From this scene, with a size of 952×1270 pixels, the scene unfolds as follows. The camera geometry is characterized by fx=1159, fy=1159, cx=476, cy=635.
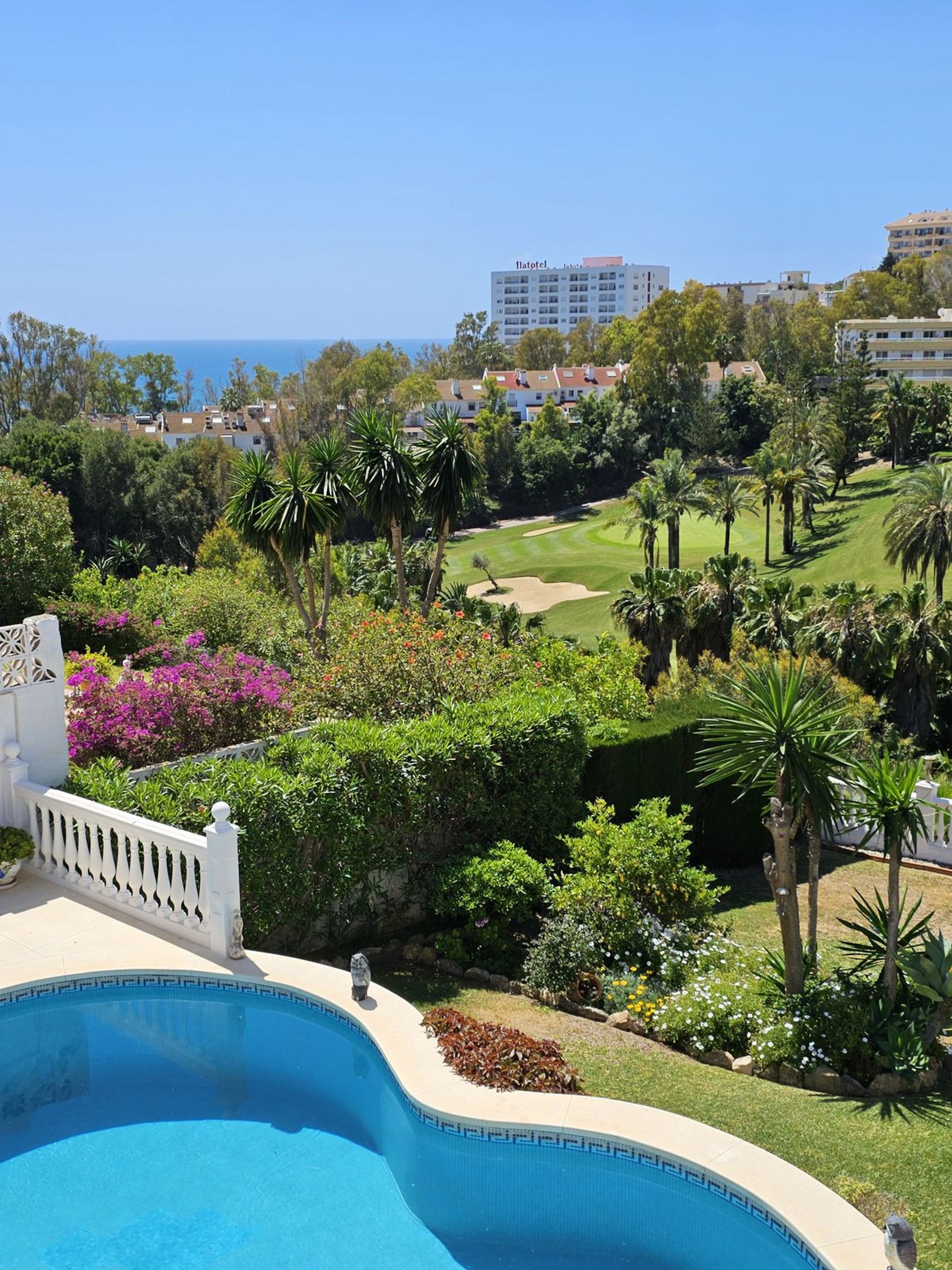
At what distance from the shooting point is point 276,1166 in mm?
8359

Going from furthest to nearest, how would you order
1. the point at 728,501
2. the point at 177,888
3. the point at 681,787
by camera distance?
the point at 728,501, the point at 681,787, the point at 177,888

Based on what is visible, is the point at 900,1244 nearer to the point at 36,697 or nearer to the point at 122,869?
the point at 122,869

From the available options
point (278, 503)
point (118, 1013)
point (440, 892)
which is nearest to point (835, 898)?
point (440, 892)

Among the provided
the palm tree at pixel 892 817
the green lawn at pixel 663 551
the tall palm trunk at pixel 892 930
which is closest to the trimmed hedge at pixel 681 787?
the palm tree at pixel 892 817

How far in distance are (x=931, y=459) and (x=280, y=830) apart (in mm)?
72745

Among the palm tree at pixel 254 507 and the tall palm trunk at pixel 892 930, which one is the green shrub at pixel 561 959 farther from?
the palm tree at pixel 254 507

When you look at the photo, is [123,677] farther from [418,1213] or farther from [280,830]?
[418,1213]

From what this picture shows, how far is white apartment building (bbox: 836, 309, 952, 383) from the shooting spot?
104 metres

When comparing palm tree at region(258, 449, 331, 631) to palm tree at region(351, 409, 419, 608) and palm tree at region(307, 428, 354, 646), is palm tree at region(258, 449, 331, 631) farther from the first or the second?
palm tree at region(351, 409, 419, 608)

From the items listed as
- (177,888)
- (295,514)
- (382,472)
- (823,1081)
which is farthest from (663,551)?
(823,1081)

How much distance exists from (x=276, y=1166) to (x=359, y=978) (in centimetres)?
173

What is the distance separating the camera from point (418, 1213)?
7895mm

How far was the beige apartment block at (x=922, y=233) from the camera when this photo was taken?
19225cm

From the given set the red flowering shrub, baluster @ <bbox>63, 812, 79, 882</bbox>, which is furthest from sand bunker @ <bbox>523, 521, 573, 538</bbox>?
the red flowering shrub
